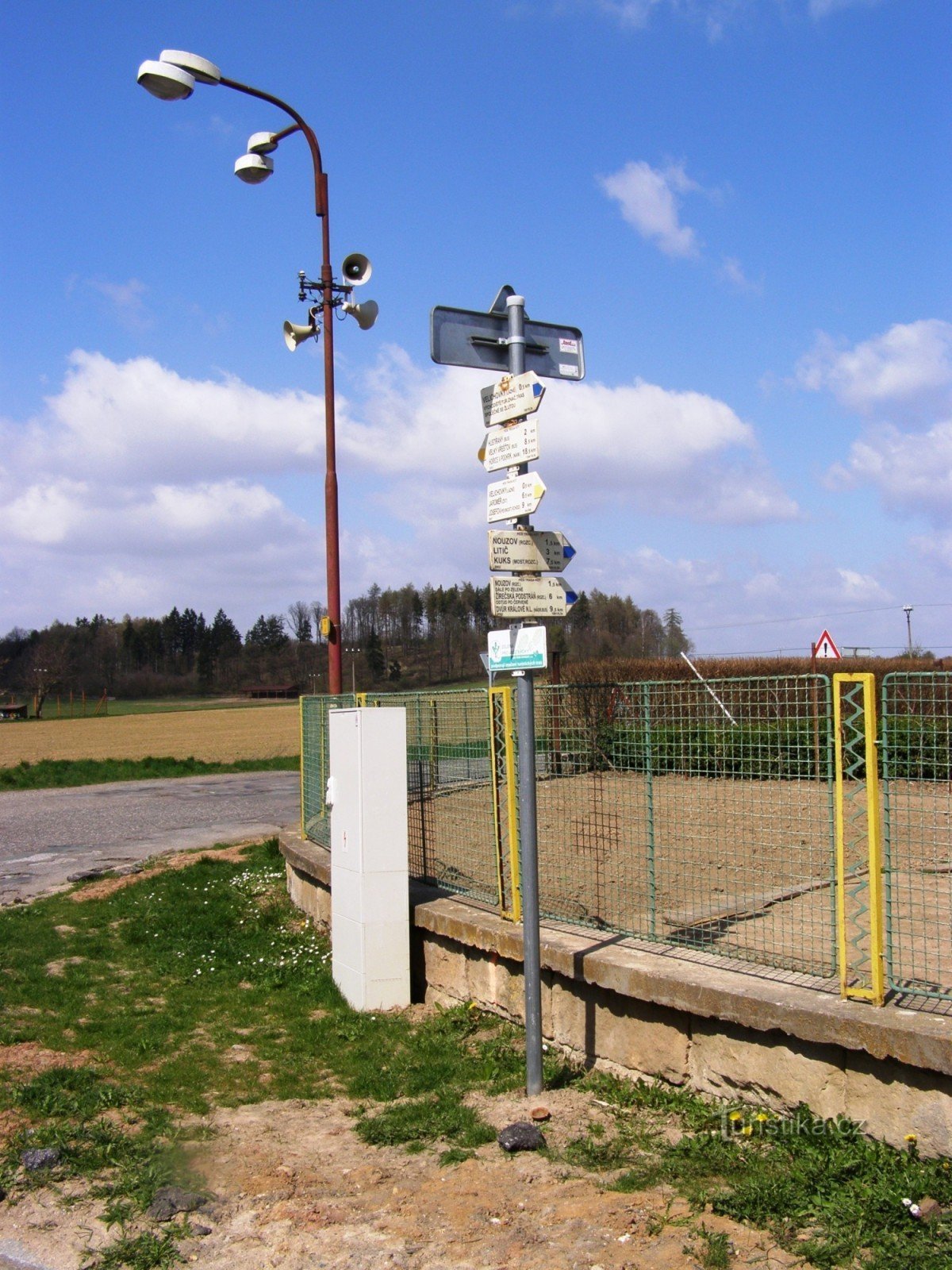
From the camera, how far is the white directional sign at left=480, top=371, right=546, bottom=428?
479 centimetres

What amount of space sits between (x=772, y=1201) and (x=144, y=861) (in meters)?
9.58

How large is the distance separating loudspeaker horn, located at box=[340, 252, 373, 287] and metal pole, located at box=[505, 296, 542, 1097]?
834 cm

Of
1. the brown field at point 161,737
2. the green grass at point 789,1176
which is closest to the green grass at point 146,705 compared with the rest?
the brown field at point 161,737

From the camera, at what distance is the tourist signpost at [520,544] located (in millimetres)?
4746

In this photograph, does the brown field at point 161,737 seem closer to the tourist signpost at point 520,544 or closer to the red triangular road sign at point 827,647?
the red triangular road sign at point 827,647

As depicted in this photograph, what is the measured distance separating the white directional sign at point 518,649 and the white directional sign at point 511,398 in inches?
39.1

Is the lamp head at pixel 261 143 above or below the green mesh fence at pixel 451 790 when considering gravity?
above

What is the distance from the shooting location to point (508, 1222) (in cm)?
371

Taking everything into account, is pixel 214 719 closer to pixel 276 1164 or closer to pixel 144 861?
pixel 144 861

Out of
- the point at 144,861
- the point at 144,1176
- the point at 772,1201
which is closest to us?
the point at 772,1201

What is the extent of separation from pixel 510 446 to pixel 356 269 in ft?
27.4

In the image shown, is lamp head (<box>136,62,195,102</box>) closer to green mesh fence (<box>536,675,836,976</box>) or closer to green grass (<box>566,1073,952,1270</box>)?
green mesh fence (<box>536,675,836,976</box>)

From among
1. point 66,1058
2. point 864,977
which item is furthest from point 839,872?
point 66,1058

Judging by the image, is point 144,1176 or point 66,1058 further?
point 66,1058
